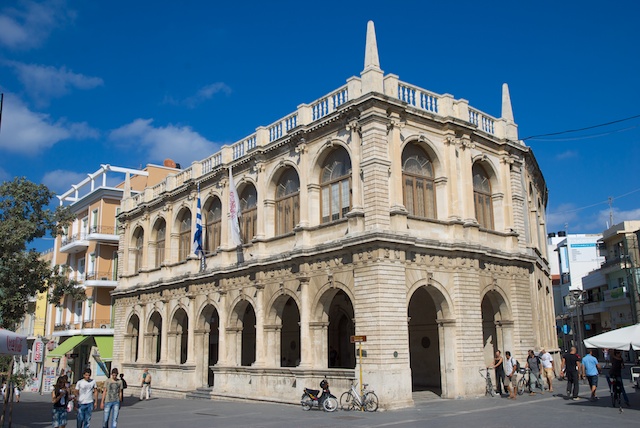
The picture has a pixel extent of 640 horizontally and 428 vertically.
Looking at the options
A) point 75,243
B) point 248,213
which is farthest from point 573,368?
point 75,243

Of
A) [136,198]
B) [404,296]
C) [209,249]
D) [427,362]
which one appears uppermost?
[136,198]

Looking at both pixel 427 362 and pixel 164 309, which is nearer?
pixel 427 362

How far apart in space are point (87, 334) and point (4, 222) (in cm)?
1709

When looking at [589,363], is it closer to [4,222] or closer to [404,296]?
[404,296]

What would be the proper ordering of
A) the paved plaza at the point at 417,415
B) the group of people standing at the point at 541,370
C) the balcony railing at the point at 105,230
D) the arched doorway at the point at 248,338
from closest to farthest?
the paved plaza at the point at 417,415, the group of people standing at the point at 541,370, the arched doorway at the point at 248,338, the balcony railing at the point at 105,230

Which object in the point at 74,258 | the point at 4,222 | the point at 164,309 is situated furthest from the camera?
the point at 74,258

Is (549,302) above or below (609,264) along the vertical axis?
below

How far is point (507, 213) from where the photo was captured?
26312 millimetres

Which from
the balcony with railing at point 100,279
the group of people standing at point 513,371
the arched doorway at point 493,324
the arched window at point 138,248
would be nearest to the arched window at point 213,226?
the arched window at point 138,248

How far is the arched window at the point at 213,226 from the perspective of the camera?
30244 millimetres

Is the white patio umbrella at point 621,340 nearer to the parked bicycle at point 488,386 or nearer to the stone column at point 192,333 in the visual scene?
the parked bicycle at point 488,386

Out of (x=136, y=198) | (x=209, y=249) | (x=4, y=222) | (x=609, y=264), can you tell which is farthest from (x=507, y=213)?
(x=609, y=264)

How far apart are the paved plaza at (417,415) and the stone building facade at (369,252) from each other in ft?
4.83

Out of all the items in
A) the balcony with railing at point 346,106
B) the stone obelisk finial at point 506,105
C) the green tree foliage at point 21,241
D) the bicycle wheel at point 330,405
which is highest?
the stone obelisk finial at point 506,105
